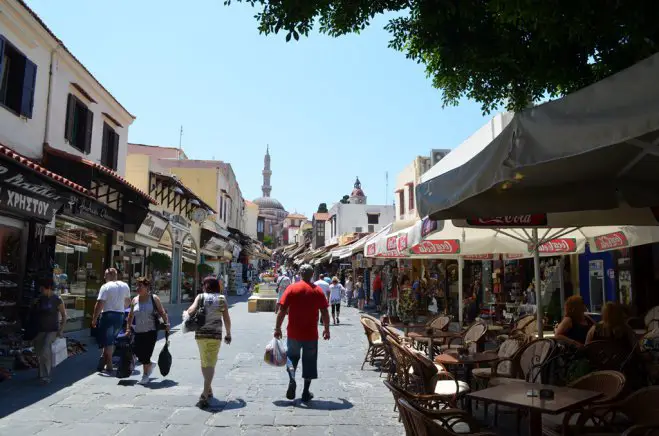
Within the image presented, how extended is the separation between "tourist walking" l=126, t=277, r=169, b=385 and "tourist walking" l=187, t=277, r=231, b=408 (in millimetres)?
1505

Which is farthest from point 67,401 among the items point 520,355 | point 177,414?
point 520,355

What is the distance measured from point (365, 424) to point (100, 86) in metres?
12.7

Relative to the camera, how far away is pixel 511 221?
20.7 ft

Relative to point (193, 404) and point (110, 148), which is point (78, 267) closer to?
point (110, 148)

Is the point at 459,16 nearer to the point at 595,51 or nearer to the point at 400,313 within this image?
the point at 595,51

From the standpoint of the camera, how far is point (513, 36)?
6.00 meters

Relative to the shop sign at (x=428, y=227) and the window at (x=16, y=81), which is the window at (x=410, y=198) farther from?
the shop sign at (x=428, y=227)

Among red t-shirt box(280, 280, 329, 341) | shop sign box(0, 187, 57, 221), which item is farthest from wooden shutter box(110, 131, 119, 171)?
red t-shirt box(280, 280, 329, 341)

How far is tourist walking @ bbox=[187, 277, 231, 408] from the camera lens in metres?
6.60

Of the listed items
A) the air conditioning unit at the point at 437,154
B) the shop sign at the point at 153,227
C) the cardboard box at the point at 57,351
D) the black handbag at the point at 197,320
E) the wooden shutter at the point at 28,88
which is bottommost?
the cardboard box at the point at 57,351

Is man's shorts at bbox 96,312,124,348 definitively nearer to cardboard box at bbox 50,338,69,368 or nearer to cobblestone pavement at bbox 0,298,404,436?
cobblestone pavement at bbox 0,298,404,436

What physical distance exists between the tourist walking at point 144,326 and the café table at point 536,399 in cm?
531

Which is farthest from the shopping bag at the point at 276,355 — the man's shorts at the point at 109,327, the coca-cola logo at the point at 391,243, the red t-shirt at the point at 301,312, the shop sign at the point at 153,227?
the shop sign at the point at 153,227

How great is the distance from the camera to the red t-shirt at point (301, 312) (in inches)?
266
